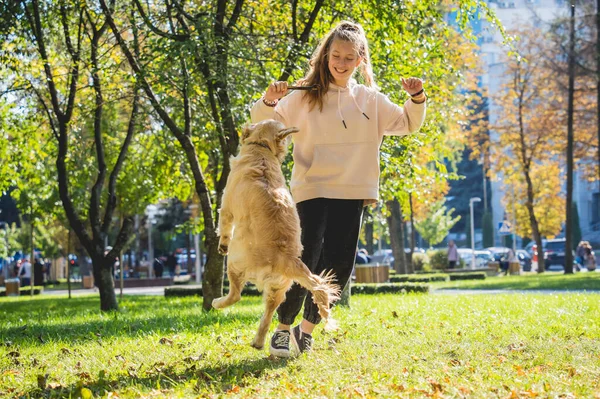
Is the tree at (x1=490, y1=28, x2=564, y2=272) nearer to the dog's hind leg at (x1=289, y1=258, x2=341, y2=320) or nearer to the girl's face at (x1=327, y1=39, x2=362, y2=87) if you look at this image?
the girl's face at (x1=327, y1=39, x2=362, y2=87)

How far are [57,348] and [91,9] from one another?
7.37 m

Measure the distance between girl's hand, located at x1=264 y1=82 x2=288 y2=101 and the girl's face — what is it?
0.35m

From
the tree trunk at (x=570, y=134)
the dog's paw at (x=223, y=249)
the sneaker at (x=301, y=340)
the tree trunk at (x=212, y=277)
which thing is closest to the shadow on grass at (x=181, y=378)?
the sneaker at (x=301, y=340)

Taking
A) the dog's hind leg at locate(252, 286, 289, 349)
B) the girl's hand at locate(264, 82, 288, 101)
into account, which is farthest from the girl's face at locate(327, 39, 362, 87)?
the dog's hind leg at locate(252, 286, 289, 349)

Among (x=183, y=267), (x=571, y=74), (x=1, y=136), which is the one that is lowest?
(x=183, y=267)

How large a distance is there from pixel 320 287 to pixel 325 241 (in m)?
0.61

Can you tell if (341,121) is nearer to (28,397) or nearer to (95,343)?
(28,397)

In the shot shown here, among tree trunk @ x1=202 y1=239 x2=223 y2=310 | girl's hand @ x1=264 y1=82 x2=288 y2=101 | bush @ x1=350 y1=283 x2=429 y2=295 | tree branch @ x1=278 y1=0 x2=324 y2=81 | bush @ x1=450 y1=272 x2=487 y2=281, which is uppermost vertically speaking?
tree branch @ x1=278 y1=0 x2=324 y2=81

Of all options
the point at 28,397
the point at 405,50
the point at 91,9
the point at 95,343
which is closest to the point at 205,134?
the point at 91,9

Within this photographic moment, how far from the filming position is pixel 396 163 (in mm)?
12383

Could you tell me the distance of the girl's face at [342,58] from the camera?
542 centimetres

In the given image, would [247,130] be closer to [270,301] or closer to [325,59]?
[325,59]

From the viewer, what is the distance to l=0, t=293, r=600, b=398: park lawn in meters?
4.52

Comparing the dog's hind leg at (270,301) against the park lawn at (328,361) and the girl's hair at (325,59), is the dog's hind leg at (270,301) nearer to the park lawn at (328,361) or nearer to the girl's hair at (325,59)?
the park lawn at (328,361)
